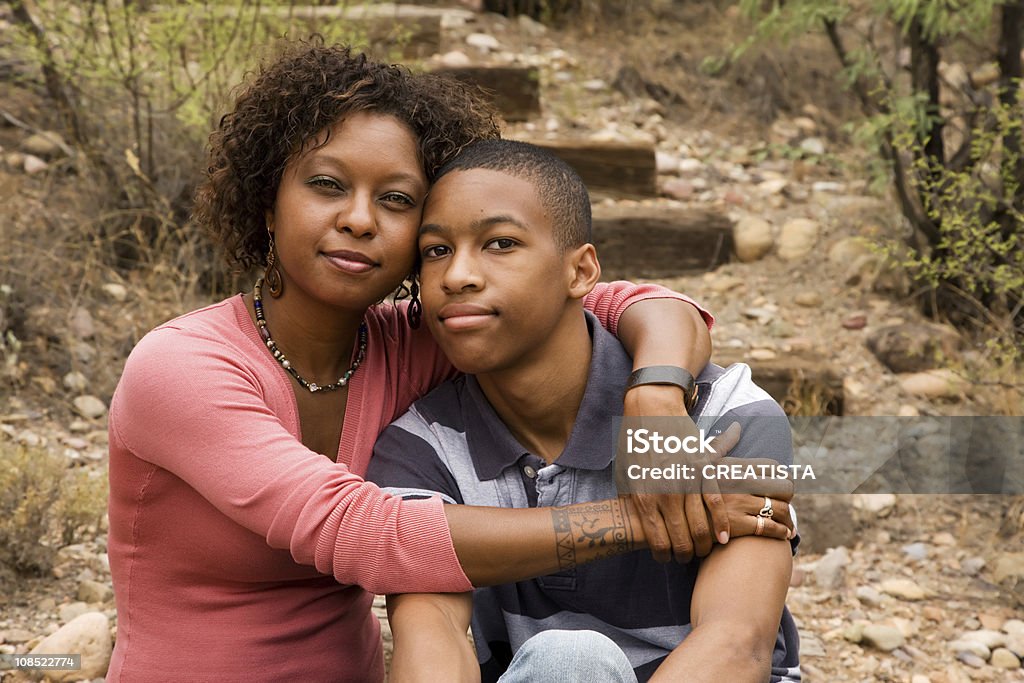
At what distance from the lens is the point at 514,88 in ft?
20.8

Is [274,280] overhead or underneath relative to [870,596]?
overhead

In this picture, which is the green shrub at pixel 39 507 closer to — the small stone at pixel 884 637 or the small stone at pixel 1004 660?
the small stone at pixel 884 637

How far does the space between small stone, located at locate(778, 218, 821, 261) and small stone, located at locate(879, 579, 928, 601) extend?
2.28 metres

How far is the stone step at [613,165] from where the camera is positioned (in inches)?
232

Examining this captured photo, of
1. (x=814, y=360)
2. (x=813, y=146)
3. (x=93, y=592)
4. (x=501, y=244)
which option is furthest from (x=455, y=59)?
(x=501, y=244)

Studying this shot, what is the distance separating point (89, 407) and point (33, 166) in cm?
172

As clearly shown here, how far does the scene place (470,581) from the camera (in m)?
2.22

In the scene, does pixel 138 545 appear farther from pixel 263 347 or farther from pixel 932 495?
pixel 932 495

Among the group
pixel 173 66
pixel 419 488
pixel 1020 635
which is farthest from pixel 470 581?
pixel 173 66

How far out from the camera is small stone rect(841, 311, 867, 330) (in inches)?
207

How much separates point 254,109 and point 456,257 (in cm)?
63

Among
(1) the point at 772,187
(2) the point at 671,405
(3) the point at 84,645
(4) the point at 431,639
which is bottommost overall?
(3) the point at 84,645

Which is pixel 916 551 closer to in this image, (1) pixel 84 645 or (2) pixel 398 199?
(2) pixel 398 199

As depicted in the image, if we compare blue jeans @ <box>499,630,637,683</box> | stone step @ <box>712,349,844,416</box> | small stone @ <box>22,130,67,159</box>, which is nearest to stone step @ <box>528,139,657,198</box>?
stone step @ <box>712,349,844,416</box>
